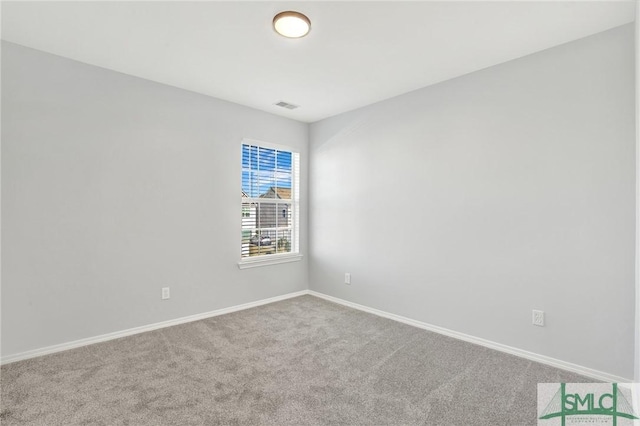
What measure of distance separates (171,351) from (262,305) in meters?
1.43

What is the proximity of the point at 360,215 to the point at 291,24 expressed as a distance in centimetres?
232

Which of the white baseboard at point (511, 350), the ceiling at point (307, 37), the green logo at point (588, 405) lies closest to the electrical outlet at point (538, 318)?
the white baseboard at point (511, 350)

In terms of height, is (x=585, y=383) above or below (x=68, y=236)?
below

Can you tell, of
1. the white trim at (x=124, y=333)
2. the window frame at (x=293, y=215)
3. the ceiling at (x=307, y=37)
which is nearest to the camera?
the ceiling at (x=307, y=37)

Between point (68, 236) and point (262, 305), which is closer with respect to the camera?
point (68, 236)

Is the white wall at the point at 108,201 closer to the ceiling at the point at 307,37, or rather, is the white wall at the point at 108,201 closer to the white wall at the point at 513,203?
the ceiling at the point at 307,37

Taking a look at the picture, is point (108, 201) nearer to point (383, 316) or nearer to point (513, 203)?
point (383, 316)

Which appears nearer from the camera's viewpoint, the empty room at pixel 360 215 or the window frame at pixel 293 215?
the empty room at pixel 360 215

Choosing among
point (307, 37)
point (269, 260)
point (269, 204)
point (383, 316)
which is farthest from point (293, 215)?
point (307, 37)

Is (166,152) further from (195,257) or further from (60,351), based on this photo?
(60,351)

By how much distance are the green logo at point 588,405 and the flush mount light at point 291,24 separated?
9.46 feet

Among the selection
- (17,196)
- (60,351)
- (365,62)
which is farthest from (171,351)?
(365,62)

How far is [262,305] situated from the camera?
402 cm

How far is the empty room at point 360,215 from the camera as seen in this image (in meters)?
2.08
